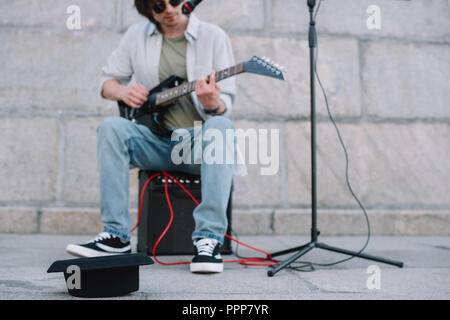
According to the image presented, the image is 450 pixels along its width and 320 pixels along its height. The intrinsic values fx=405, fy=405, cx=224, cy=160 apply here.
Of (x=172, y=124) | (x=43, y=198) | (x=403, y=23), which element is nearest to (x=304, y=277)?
(x=172, y=124)

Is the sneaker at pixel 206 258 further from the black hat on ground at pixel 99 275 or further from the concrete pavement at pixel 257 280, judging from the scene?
the black hat on ground at pixel 99 275

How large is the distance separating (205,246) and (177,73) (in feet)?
3.04

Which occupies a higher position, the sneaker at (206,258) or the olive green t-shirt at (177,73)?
the olive green t-shirt at (177,73)

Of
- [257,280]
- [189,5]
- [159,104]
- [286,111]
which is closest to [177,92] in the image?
[159,104]

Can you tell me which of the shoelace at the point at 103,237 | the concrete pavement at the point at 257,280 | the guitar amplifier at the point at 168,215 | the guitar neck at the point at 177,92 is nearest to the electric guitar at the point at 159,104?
the guitar neck at the point at 177,92

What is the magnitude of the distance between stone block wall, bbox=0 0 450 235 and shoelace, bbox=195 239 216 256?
4.17 ft

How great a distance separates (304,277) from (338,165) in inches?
65.8

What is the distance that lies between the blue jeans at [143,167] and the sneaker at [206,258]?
0.04 metres

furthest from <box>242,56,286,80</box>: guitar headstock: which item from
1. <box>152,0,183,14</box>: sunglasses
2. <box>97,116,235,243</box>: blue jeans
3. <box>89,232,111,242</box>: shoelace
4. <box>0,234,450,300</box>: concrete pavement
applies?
<box>89,232,111,242</box>: shoelace

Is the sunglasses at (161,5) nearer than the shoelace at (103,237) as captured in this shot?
No

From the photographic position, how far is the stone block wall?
286 cm

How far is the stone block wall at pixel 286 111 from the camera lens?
2.86 m

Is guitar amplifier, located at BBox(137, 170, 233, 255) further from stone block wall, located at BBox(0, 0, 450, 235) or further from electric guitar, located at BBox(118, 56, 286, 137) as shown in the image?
stone block wall, located at BBox(0, 0, 450, 235)

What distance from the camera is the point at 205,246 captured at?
1.56 metres
